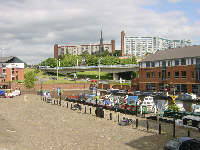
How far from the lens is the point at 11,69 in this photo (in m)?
110

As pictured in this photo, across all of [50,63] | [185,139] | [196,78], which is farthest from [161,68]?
[50,63]

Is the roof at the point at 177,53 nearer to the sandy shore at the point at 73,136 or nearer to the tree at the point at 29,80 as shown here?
the tree at the point at 29,80

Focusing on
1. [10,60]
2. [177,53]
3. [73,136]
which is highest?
[10,60]

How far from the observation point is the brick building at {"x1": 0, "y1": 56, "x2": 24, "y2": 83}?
108250mm

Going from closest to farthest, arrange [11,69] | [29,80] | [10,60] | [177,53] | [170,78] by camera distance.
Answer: [170,78] → [177,53] → [29,80] → [11,69] → [10,60]

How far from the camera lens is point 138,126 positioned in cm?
3162

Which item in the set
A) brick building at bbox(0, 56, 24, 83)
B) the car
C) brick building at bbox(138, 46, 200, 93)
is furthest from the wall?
brick building at bbox(0, 56, 24, 83)

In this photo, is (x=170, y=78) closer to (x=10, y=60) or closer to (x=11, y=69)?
(x=11, y=69)

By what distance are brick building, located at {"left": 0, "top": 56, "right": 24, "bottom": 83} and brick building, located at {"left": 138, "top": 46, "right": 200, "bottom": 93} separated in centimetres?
6088

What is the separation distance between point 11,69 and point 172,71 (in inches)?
2876

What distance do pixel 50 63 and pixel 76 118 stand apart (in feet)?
429

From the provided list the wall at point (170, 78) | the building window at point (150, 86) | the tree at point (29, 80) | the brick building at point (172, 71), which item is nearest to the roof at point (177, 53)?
the brick building at point (172, 71)

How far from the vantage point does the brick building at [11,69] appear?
355ft

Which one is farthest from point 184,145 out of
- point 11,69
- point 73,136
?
point 11,69
